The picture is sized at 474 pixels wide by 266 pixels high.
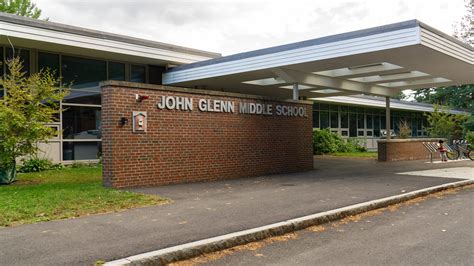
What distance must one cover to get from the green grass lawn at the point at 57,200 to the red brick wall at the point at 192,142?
1015mm

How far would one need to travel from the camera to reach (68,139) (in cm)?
1595

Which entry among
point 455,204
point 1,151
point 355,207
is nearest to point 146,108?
point 1,151

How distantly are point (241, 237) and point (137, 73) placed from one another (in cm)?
1373

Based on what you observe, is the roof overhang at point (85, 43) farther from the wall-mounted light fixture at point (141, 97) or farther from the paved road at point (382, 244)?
the paved road at point (382, 244)

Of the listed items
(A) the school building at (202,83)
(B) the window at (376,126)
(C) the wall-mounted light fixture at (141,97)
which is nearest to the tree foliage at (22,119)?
(A) the school building at (202,83)

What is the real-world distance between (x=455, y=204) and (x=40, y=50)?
1378 cm

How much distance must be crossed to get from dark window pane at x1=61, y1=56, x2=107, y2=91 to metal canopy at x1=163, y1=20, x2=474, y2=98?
2788 mm

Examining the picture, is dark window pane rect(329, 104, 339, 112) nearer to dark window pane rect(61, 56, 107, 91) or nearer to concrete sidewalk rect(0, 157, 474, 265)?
dark window pane rect(61, 56, 107, 91)

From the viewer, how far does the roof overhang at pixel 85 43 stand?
13393 millimetres

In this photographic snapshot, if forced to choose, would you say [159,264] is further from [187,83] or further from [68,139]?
[187,83]

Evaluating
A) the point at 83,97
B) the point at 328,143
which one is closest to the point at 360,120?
the point at 328,143

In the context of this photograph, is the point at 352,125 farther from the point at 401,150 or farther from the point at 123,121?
the point at 123,121

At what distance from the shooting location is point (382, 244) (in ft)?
19.4

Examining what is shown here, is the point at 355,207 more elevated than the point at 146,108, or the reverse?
the point at 146,108
